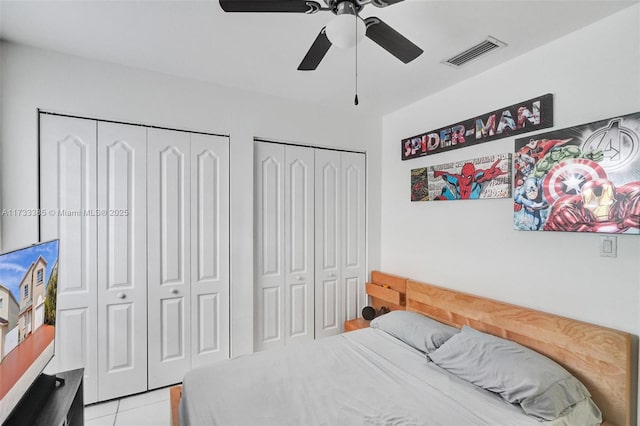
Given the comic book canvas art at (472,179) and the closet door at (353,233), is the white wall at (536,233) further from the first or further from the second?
the closet door at (353,233)

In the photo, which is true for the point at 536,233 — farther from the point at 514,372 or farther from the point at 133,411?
the point at 133,411

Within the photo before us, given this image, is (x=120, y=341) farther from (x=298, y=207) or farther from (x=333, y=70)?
(x=333, y=70)

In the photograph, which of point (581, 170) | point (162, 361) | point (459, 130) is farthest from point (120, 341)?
point (581, 170)

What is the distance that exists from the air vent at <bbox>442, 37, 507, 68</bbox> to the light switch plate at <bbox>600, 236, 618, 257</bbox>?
4.50 feet

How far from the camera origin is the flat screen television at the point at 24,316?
119cm

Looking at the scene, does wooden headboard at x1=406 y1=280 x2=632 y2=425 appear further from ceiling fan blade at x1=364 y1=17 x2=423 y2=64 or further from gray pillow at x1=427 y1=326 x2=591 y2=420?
ceiling fan blade at x1=364 y1=17 x2=423 y2=64

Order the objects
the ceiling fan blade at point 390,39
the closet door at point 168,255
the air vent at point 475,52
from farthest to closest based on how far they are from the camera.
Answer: the closet door at point 168,255 → the air vent at point 475,52 → the ceiling fan blade at point 390,39

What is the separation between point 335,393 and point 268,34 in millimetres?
2193

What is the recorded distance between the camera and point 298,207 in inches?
124

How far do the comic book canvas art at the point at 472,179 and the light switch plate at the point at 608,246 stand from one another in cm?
61

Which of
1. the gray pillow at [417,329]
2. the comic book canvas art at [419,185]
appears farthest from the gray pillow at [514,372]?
the comic book canvas art at [419,185]

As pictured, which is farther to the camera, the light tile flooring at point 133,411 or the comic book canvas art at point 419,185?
the comic book canvas art at point 419,185

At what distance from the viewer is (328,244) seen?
331 centimetres

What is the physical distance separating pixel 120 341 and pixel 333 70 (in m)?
2.72
